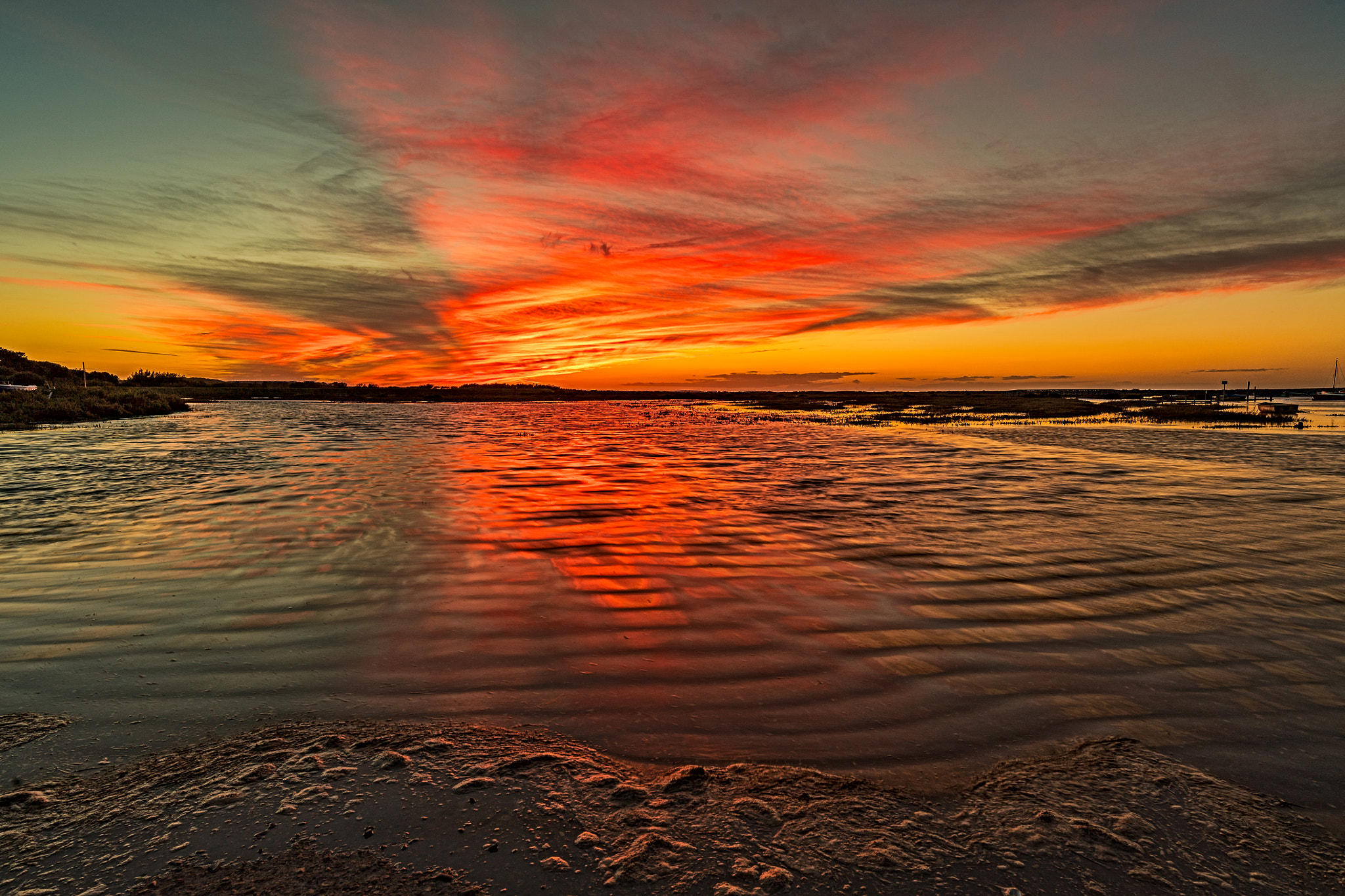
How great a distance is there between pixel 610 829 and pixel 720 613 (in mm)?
3961

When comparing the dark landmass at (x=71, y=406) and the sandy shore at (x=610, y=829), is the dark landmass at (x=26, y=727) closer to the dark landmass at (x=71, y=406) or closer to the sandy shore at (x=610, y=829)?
the sandy shore at (x=610, y=829)

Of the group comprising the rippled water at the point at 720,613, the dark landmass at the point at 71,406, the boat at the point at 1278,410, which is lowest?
the rippled water at the point at 720,613

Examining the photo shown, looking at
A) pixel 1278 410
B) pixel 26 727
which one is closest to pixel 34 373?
pixel 26 727

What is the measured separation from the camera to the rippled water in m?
4.88

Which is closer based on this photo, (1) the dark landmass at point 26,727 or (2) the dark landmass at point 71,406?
(1) the dark landmass at point 26,727

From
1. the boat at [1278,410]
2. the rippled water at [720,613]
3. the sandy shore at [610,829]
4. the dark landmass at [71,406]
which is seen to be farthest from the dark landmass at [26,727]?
the boat at [1278,410]

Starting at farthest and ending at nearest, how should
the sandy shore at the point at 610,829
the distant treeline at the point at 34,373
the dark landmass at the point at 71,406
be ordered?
the distant treeline at the point at 34,373 → the dark landmass at the point at 71,406 → the sandy shore at the point at 610,829

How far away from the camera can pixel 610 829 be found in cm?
354

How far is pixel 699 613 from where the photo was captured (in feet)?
24.2

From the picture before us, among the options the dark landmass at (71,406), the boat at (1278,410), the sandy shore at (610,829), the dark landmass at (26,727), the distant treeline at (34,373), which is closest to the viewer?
the sandy shore at (610,829)

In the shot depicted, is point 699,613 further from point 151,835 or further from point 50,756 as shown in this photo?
point 50,756

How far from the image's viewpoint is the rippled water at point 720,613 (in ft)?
16.0

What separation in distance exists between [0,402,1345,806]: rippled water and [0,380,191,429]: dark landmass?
3451cm

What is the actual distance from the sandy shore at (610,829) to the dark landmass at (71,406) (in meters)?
47.9
